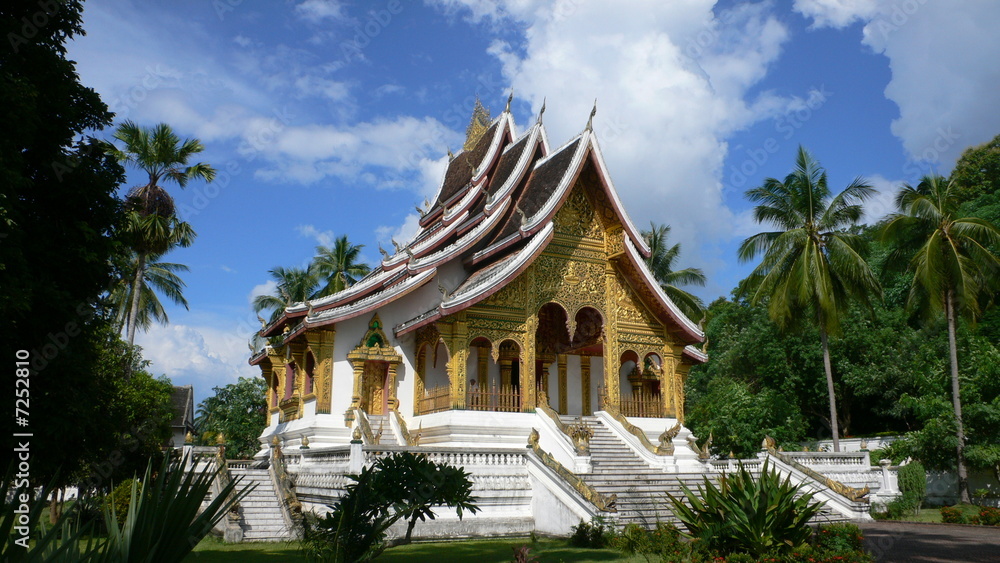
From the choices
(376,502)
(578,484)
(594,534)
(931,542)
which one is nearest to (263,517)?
(578,484)

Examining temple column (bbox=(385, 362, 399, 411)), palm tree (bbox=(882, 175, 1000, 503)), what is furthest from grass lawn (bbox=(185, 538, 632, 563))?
palm tree (bbox=(882, 175, 1000, 503))

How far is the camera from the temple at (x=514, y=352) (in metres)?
15.6

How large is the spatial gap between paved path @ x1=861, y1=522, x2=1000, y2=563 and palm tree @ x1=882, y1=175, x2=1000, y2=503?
19.7ft

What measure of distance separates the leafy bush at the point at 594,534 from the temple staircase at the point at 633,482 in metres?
0.66

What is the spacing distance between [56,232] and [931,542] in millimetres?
12993

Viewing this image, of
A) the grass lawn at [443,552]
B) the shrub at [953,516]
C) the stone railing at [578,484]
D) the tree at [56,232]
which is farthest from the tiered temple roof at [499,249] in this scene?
the tree at [56,232]

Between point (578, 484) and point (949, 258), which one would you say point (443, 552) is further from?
point (949, 258)

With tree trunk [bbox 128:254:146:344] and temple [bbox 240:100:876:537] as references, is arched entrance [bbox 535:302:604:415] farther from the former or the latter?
tree trunk [bbox 128:254:146:344]

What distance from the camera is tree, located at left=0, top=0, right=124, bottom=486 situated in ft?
25.7

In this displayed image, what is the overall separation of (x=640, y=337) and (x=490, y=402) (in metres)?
4.15

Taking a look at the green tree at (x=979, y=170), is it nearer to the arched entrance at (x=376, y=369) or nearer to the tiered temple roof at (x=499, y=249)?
the tiered temple roof at (x=499, y=249)

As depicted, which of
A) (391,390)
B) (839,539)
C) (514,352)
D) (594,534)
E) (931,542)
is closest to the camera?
(839,539)

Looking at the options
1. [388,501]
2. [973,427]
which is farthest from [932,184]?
[388,501]

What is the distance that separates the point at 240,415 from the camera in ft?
113
